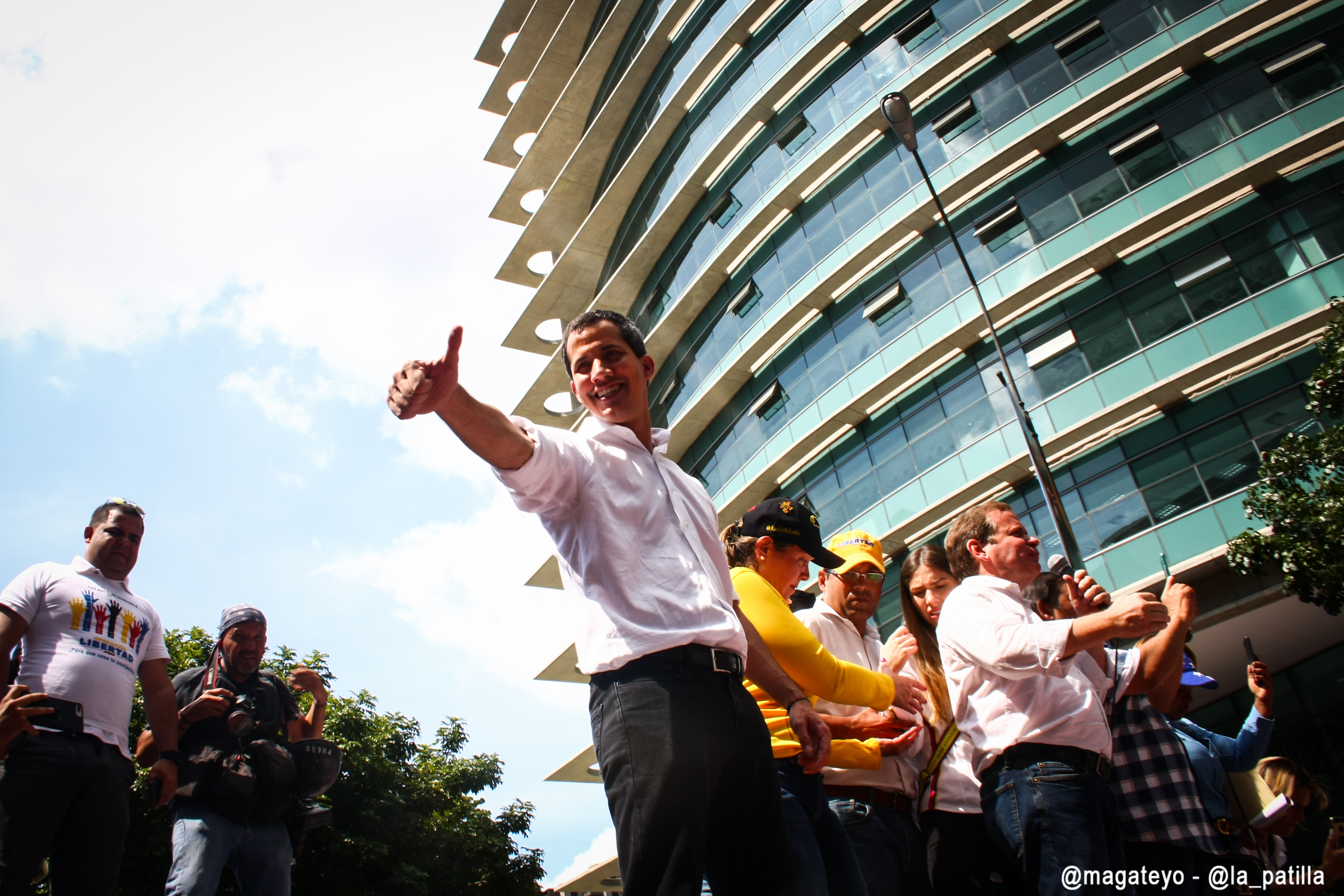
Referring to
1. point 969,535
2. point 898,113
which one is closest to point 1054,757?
point 969,535

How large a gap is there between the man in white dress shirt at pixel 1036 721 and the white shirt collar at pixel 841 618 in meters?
0.57

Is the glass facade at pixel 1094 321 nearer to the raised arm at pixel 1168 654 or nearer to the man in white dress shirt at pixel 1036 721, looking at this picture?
the raised arm at pixel 1168 654

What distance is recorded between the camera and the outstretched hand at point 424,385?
1.64 meters

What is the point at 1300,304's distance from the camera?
14250mm

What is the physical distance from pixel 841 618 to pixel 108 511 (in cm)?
333

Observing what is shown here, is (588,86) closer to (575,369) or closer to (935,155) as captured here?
(935,155)

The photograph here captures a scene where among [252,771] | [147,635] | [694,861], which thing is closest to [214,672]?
[147,635]

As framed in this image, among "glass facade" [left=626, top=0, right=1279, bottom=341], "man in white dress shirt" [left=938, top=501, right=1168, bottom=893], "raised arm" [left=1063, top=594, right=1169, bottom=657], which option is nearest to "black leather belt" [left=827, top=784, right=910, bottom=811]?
"man in white dress shirt" [left=938, top=501, right=1168, bottom=893]

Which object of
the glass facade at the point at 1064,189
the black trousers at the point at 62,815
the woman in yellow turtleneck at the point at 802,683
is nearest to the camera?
the woman in yellow turtleneck at the point at 802,683

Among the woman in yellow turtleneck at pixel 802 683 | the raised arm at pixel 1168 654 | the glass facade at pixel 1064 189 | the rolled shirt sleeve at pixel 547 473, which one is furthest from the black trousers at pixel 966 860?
the glass facade at pixel 1064 189

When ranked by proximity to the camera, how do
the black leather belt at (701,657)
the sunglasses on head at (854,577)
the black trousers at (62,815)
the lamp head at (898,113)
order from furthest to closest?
the lamp head at (898,113)
the sunglasses on head at (854,577)
the black trousers at (62,815)
the black leather belt at (701,657)

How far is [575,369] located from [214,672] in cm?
256

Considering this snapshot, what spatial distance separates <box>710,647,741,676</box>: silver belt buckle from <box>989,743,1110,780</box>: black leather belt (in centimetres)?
142

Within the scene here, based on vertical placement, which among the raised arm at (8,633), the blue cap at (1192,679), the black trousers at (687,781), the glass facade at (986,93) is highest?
the glass facade at (986,93)
